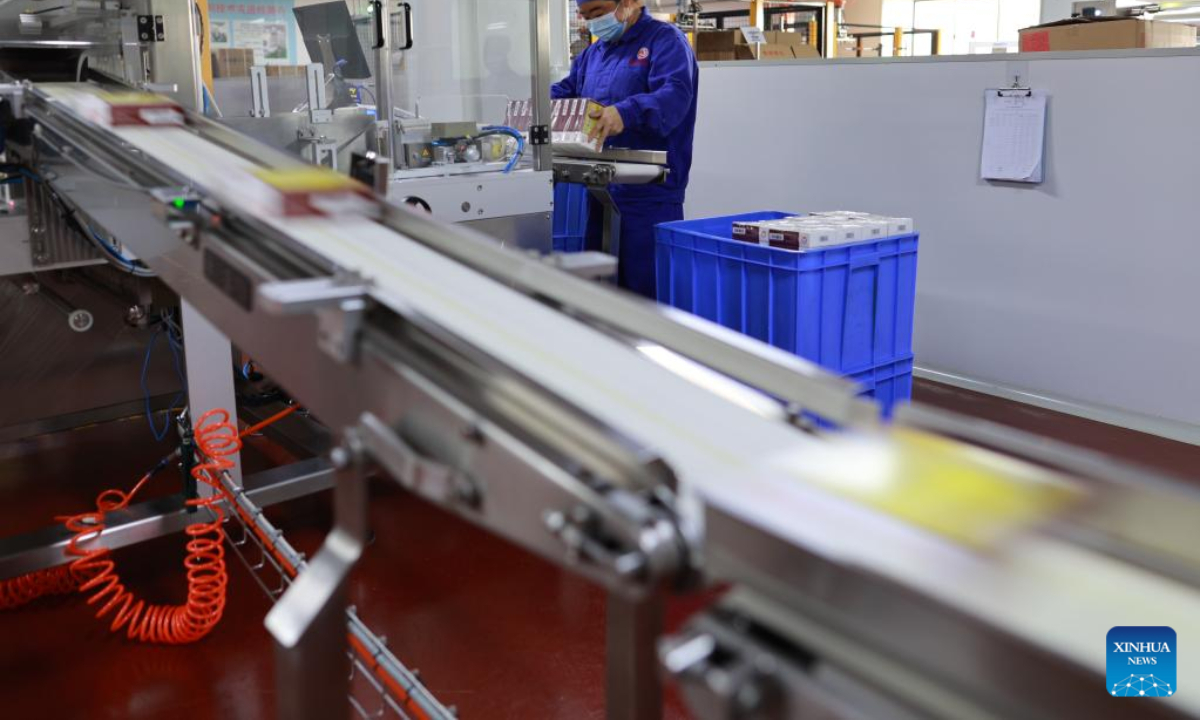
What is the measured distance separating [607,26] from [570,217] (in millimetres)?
819

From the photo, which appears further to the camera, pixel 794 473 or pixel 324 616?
pixel 324 616

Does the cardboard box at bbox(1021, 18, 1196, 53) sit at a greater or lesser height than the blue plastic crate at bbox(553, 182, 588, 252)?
greater

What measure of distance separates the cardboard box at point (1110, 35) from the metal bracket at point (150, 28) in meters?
3.18

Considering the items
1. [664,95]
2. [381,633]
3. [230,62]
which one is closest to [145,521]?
[381,633]

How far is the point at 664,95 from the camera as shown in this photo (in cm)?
367

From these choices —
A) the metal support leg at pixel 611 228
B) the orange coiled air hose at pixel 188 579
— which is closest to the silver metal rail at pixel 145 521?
the orange coiled air hose at pixel 188 579

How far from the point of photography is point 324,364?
991mm

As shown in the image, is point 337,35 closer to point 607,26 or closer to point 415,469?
point 607,26

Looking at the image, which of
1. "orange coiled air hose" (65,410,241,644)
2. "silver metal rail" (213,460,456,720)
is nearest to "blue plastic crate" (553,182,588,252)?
"orange coiled air hose" (65,410,241,644)

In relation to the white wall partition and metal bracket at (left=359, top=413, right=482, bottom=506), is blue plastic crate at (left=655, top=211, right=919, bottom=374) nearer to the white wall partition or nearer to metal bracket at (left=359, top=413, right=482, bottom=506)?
the white wall partition

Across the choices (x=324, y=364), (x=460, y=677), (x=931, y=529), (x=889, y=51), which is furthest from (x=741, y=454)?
(x=889, y=51)

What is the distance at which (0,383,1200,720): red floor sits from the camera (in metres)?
2.13

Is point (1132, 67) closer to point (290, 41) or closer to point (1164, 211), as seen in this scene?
point (1164, 211)

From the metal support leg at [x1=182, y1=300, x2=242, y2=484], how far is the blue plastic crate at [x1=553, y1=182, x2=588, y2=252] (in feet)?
6.03
